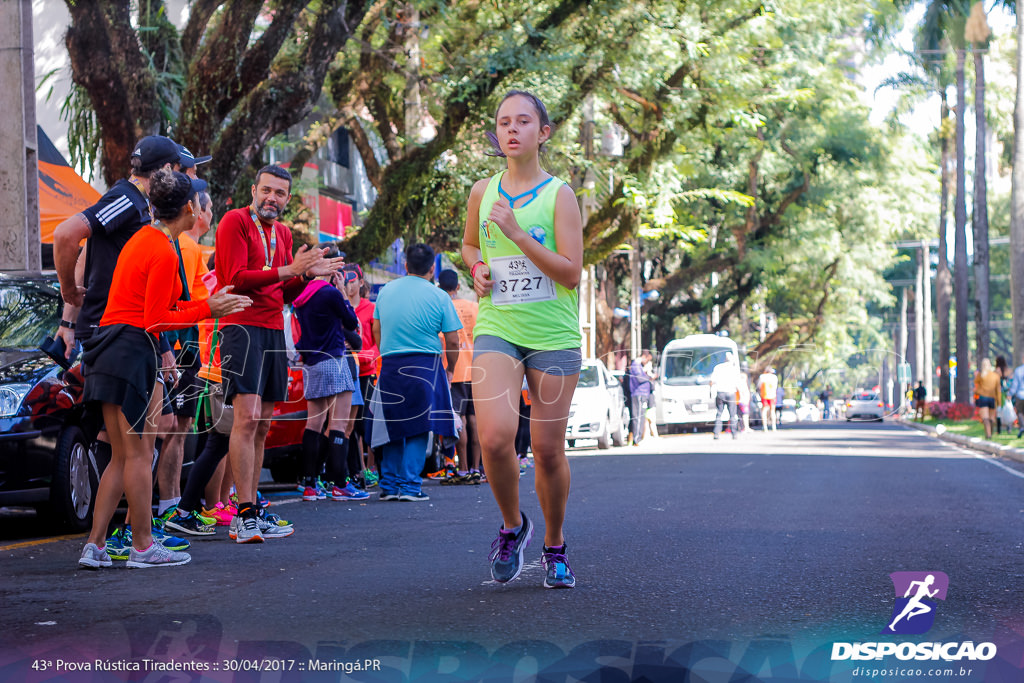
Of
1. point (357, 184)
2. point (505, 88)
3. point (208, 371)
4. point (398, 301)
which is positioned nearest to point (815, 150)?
point (357, 184)

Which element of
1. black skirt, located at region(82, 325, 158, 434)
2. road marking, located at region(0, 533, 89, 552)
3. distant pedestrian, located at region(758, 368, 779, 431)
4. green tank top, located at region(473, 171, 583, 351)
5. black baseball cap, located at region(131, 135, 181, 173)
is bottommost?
road marking, located at region(0, 533, 89, 552)

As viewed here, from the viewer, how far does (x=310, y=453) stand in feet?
35.1

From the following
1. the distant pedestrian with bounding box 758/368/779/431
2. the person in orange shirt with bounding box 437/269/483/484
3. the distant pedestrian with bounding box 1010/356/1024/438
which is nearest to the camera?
the person in orange shirt with bounding box 437/269/483/484

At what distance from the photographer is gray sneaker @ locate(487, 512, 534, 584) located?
565cm

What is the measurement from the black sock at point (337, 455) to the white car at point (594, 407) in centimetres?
976

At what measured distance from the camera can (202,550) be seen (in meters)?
7.15

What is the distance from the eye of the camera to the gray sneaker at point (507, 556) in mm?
5648

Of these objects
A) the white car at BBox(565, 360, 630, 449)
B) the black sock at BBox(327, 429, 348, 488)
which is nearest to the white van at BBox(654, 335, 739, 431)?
the white car at BBox(565, 360, 630, 449)

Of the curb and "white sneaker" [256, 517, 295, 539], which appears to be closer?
"white sneaker" [256, 517, 295, 539]

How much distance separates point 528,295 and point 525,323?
0.39 feet

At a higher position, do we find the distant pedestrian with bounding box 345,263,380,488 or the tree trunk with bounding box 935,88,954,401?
the tree trunk with bounding box 935,88,954,401

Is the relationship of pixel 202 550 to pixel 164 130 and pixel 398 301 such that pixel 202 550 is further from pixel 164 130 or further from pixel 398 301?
pixel 164 130

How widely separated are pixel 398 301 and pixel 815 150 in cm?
2899

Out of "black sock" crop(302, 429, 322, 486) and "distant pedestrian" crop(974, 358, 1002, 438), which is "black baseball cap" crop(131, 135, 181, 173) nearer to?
"black sock" crop(302, 429, 322, 486)
